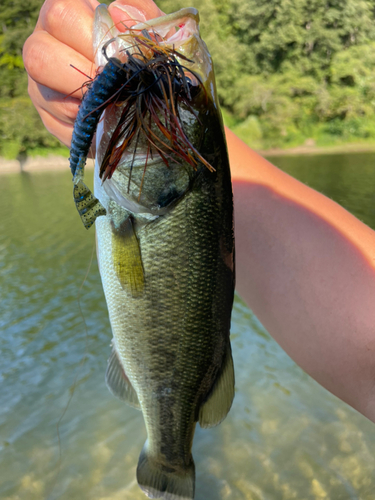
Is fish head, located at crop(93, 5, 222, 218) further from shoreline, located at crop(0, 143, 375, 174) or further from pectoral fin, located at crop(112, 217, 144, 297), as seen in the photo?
shoreline, located at crop(0, 143, 375, 174)

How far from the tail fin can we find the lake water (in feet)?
4.06

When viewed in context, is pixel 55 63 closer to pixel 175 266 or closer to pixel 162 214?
pixel 162 214

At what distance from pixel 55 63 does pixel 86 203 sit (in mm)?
512

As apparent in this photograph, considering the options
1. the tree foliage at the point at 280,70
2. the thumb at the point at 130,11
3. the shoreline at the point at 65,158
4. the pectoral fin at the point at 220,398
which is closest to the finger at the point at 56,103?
the thumb at the point at 130,11

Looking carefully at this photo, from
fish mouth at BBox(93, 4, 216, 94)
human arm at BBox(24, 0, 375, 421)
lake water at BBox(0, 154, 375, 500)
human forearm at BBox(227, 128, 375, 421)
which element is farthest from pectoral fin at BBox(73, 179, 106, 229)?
lake water at BBox(0, 154, 375, 500)

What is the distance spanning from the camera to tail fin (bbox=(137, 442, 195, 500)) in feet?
4.78

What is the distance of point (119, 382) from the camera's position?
1397 millimetres

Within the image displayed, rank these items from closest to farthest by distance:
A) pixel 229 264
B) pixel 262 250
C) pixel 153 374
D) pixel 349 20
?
pixel 229 264 < pixel 153 374 < pixel 262 250 < pixel 349 20

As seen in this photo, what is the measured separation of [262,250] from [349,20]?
125 feet

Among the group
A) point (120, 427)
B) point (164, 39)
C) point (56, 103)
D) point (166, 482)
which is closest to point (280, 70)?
point (120, 427)

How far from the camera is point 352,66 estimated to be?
2944 centimetres

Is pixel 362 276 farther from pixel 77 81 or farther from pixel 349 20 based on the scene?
pixel 349 20

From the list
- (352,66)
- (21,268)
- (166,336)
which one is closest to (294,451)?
(166,336)

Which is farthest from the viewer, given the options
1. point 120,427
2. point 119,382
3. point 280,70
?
point 280,70
